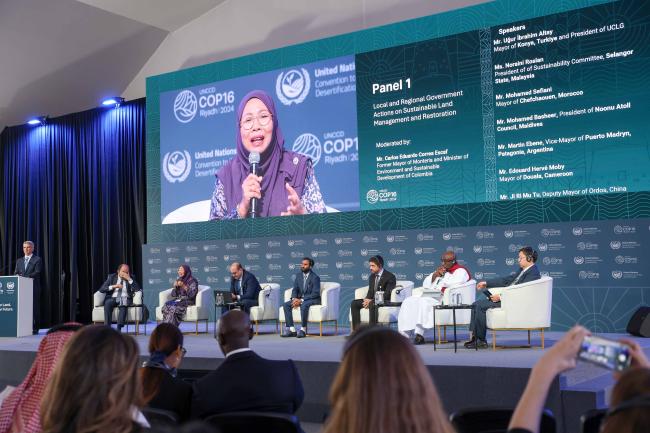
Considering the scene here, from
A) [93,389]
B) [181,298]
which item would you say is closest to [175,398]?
[93,389]

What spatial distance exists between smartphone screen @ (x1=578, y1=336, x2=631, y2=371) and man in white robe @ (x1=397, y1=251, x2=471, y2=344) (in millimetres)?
6573

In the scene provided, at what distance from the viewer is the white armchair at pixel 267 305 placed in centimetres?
997

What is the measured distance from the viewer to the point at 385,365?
4.07ft

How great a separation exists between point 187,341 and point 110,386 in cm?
745

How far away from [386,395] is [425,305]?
6.71 metres

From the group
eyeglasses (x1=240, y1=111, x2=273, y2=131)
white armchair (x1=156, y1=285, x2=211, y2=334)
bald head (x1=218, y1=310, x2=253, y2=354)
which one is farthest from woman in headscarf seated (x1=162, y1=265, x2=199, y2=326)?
bald head (x1=218, y1=310, x2=253, y2=354)

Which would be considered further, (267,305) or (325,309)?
(267,305)

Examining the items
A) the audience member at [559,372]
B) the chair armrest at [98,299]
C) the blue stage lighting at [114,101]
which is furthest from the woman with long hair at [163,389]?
the blue stage lighting at [114,101]

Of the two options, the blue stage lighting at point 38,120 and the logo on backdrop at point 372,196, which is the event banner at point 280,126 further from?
the blue stage lighting at point 38,120

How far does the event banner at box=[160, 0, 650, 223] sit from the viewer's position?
848 centimetres

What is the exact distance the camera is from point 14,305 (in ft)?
32.1

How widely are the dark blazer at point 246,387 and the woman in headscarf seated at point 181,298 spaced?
6981 millimetres

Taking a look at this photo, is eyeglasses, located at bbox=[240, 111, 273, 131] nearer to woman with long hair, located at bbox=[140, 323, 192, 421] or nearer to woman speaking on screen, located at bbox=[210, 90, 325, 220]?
woman speaking on screen, located at bbox=[210, 90, 325, 220]

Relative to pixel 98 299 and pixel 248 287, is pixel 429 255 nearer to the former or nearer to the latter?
pixel 248 287
